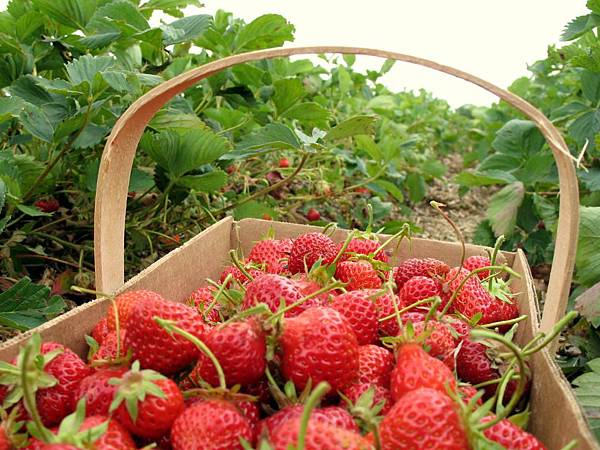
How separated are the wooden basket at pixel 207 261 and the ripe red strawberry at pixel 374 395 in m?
0.18

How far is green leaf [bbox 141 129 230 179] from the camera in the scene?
126cm

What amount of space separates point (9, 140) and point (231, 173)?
0.75 meters

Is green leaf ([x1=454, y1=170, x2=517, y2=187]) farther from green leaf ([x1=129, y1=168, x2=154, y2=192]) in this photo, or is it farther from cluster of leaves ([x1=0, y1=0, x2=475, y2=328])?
green leaf ([x1=129, y1=168, x2=154, y2=192])

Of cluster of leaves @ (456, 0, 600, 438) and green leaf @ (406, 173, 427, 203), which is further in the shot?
green leaf @ (406, 173, 427, 203)

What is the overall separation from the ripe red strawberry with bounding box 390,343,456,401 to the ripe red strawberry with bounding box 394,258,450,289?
343 millimetres

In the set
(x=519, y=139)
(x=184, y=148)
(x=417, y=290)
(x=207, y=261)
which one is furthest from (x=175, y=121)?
(x=519, y=139)

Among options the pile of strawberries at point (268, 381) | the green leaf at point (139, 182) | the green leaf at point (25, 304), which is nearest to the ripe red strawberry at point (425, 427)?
the pile of strawberries at point (268, 381)

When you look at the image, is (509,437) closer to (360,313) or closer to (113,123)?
(360,313)

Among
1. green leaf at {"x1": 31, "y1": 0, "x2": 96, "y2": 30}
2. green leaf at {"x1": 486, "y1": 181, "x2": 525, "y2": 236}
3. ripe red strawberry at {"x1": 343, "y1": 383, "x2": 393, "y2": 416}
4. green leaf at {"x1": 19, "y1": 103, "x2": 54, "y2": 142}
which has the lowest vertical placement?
green leaf at {"x1": 486, "y1": 181, "x2": 525, "y2": 236}

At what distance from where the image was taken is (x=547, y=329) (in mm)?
857

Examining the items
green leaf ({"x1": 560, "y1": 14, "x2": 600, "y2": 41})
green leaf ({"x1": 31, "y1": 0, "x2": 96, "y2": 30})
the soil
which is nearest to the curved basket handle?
green leaf ({"x1": 31, "y1": 0, "x2": 96, "y2": 30})

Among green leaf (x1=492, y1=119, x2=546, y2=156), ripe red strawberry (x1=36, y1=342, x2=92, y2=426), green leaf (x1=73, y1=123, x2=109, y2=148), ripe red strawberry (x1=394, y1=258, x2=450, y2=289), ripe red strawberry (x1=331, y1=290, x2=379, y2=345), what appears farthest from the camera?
green leaf (x1=492, y1=119, x2=546, y2=156)

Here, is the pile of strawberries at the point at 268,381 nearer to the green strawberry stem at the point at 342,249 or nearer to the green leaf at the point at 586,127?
the green strawberry stem at the point at 342,249

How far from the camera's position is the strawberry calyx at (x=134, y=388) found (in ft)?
2.04
